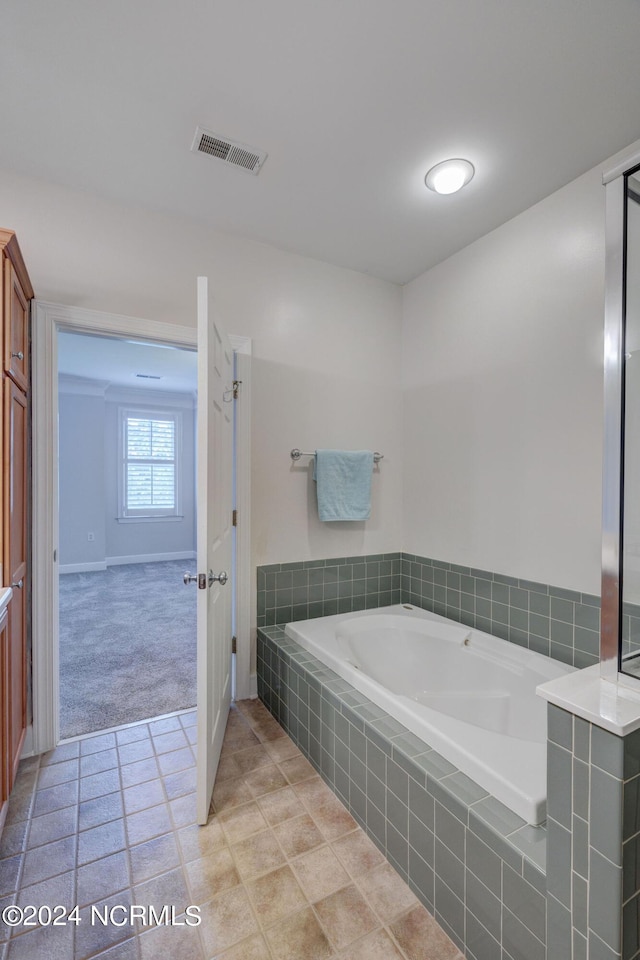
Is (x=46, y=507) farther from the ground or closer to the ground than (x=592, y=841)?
farther from the ground

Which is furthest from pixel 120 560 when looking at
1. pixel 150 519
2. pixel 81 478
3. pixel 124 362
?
pixel 124 362

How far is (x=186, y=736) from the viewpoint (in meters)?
2.15

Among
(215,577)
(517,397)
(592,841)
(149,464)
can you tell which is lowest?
(592,841)

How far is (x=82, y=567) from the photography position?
5.78 metres

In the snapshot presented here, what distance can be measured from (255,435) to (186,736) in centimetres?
157

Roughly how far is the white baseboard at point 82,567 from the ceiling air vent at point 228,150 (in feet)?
17.5

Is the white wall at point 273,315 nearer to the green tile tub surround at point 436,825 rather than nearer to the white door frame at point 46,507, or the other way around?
the white door frame at point 46,507

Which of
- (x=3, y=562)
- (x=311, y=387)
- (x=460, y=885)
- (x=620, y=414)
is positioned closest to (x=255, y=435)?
(x=311, y=387)

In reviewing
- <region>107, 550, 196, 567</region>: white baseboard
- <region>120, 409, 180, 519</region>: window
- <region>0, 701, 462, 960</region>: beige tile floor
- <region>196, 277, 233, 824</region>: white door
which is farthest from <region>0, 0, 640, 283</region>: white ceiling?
<region>107, 550, 196, 567</region>: white baseboard

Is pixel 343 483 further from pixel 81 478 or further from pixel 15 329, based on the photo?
pixel 81 478

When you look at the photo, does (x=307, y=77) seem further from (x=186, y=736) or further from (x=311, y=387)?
(x=186, y=736)

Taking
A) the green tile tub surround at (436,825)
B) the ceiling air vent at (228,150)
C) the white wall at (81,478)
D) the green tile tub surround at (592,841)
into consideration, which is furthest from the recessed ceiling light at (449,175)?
the white wall at (81,478)

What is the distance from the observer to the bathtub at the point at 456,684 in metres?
1.23

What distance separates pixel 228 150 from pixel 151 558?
18.6ft
